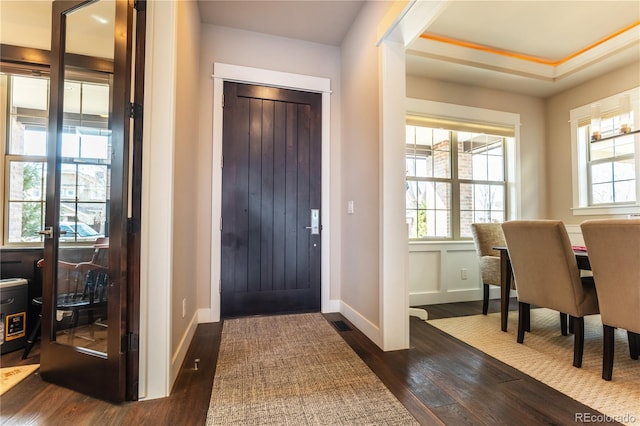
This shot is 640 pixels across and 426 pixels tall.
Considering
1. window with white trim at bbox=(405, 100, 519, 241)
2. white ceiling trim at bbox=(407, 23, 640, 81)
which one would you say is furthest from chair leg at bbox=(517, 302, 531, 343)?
white ceiling trim at bbox=(407, 23, 640, 81)

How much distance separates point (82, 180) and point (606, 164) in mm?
5284

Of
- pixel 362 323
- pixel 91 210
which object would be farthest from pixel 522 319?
pixel 91 210

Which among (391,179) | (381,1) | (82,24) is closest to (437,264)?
(391,179)

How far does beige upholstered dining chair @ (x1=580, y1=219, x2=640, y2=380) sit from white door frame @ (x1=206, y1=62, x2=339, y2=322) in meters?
2.04

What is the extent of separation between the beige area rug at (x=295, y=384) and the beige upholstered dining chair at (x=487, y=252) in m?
1.72

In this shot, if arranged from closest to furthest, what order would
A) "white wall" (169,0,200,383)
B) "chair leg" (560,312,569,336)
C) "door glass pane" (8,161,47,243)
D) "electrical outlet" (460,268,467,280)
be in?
"white wall" (169,0,200,383) → "chair leg" (560,312,569,336) → "door glass pane" (8,161,47,243) → "electrical outlet" (460,268,467,280)

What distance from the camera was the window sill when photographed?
3135 millimetres

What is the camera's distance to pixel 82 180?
173cm

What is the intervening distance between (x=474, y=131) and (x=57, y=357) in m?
4.45

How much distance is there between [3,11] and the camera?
2301mm

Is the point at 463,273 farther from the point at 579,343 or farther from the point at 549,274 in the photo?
the point at 579,343

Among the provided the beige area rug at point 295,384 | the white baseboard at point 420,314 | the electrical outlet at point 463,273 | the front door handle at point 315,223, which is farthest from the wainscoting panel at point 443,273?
the beige area rug at point 295,384

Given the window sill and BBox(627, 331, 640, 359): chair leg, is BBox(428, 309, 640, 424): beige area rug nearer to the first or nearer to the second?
BBox(627, 331, 640, 359): chair leg

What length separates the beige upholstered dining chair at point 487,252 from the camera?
286cm
